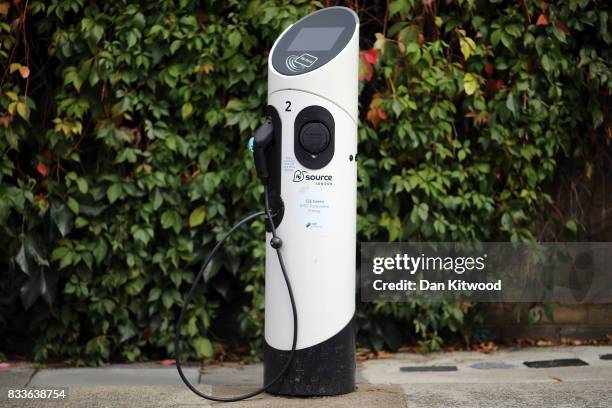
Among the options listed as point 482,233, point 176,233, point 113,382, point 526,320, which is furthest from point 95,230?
point 526,320

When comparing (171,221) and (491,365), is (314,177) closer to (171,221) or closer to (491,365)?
(171,221)

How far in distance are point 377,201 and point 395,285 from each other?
0.56 m

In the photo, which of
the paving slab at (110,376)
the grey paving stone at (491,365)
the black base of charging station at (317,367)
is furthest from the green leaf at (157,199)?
the grey paving stone at (491,365)

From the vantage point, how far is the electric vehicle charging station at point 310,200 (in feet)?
14.9

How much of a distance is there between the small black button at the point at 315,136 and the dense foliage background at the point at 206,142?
1.31 meters

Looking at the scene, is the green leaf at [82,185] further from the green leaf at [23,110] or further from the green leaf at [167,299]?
the green leaf at [167,299]

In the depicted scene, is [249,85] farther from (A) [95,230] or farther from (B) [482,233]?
(B) [482,233]

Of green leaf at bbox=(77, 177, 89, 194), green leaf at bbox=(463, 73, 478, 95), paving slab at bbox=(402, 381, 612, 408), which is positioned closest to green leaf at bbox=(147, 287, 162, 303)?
green leaf at bbox=(77, 177, 89, 194)

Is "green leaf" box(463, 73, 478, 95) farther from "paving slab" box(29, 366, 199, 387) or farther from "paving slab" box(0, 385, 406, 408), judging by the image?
"paving slab" box(29, 366, 199, 387)

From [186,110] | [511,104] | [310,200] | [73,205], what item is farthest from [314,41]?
[73,205]

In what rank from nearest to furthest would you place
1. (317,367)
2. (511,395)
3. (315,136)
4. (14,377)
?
1. (315,136)
2. (317,367)
3. (511,395)
4. (14,377)

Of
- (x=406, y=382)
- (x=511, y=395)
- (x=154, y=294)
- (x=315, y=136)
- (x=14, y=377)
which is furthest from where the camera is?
(x=154, y=294)

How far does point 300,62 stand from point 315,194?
25.3 inches
